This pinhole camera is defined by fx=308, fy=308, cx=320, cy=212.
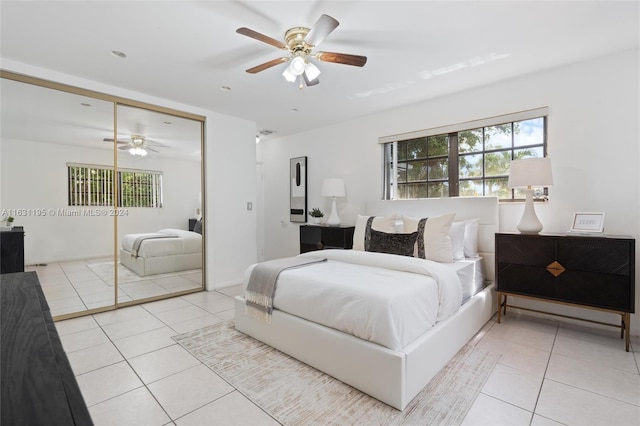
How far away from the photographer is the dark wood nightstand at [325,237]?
430 centimetres

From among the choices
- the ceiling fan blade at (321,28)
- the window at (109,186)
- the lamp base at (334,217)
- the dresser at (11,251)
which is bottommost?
the dresser at (11,251)

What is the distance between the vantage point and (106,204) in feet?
11.4

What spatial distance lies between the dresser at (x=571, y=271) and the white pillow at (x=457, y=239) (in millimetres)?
315

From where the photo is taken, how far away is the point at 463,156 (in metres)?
3.70

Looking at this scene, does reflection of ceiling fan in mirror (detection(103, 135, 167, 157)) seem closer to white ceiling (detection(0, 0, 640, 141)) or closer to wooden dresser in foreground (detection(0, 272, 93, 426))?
white ceiling (detection(0, 0, 640, 141))

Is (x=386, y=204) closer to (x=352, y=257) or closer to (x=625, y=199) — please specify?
(x=352, y=257)

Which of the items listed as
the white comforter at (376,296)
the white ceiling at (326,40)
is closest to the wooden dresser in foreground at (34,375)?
the white comforter at (376,296)

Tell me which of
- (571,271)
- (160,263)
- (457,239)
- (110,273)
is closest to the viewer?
(571,271)

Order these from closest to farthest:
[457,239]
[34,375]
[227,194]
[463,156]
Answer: [34,375], [457,239], [463,156], [227,194]

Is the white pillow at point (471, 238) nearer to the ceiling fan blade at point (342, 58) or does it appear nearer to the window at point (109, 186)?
the ceiling fan blade at point (342, 58)

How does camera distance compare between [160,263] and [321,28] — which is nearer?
[321,28]

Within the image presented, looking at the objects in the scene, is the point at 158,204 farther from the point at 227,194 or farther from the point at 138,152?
the point at 227,194

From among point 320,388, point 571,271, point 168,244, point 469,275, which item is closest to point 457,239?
point 469,275

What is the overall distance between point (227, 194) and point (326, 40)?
8.74 ft
